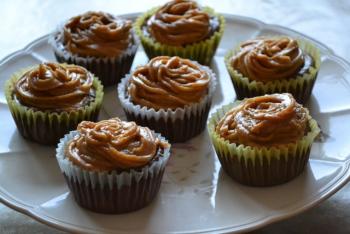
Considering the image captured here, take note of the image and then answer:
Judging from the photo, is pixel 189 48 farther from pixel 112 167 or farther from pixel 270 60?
pixel 112 167

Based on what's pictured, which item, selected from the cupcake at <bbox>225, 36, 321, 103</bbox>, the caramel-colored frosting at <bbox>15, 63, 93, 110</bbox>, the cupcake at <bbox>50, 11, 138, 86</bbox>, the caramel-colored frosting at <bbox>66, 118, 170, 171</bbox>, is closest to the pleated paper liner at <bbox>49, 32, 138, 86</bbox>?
the cupcake at <bbox>50, 11, 138, 86</bbox>

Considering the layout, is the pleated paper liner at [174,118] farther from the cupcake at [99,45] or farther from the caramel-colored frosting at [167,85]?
the cupcake at [99,45]

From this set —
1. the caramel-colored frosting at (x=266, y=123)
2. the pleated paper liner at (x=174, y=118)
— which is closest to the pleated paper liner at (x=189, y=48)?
the pleated paper liner at (x=174, y=118)

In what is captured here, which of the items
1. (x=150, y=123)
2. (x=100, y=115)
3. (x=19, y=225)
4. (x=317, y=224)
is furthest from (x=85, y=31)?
(x=317, y=224)

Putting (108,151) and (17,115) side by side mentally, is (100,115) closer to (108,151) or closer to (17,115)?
(17,115)

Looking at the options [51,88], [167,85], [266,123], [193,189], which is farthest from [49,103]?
[266,123]
